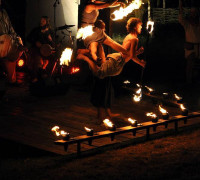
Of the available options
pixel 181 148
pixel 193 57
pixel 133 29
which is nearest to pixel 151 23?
pixel 133 29

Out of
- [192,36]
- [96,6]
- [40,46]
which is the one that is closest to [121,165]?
[96,6]

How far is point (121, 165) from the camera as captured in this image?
7.03m

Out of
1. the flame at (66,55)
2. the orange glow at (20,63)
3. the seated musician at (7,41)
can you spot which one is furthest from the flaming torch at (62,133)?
the orange glow at (20,63)

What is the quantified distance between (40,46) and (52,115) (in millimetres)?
3181

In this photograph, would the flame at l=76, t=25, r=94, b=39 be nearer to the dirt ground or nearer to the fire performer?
the fire performer

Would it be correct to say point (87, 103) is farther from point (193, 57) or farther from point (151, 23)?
point (193, 57)

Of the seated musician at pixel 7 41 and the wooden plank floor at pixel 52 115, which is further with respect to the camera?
the seated musician at pixel 7 41

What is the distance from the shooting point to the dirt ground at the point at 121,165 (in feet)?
21.6

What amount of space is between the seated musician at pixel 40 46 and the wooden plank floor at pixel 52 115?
2.36 ft

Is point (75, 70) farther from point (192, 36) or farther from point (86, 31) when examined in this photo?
point (86, 31)

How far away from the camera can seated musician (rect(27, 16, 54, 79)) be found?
1273cm

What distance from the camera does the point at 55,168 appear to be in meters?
6.91

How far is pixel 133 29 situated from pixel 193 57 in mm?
5922

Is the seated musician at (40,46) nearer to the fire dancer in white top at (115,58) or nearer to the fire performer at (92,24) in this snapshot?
the fire dancer in white top at (115,58)
